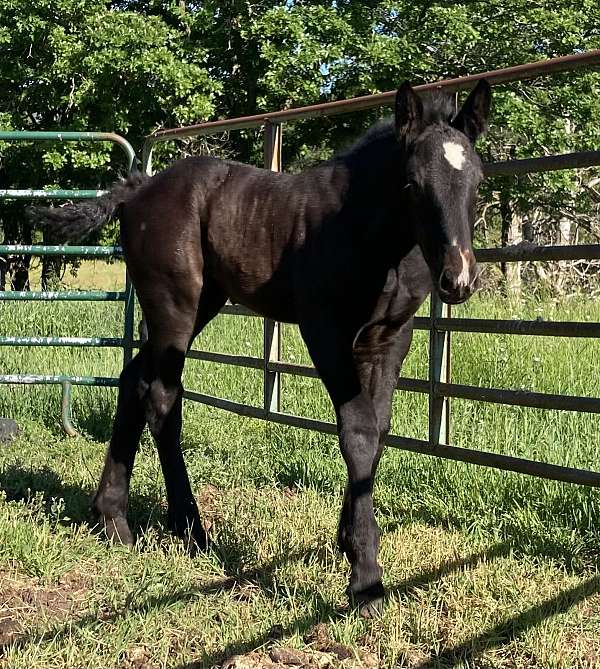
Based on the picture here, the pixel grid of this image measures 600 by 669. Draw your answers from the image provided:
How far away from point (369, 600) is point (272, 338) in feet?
8.73

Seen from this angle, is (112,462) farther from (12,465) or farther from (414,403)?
(414,403)

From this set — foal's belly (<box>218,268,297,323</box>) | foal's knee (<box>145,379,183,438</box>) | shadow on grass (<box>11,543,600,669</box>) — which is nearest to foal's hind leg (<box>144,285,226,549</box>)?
foal's knee (<box>145,379,183,438</box>)

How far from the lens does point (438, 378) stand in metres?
4.59

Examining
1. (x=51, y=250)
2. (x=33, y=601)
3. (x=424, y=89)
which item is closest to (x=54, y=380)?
(x=51, y=250)

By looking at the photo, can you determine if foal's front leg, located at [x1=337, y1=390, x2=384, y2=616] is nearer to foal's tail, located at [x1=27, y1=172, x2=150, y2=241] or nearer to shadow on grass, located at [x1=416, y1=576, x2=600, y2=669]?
shadow on grass, located at [x1=416, y1=576, x2=600, y2=669]

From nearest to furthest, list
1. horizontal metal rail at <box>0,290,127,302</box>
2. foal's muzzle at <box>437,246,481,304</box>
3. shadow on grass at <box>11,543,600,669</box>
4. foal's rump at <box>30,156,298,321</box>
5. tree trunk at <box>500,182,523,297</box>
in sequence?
foal's muzzle at <box>437,246,481,304</box> → shadow on grass at <box>11,543,600,669</box> → foal's rump at <box>30,156,298,321</box> → horizontal metal rail at <box>0,290,127,302</box> → tree trunk at <box>500,182,523,297</box>

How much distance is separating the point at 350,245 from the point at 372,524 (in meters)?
1.11

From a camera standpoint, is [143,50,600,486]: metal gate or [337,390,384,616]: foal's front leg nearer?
[337,390,384,616]: foal's front leg

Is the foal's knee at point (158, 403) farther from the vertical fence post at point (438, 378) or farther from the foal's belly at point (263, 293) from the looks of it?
the vertical fence post at point (438, 378)

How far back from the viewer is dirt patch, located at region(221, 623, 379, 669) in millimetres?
2927

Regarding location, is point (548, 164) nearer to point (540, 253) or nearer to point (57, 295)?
point (540, 253)

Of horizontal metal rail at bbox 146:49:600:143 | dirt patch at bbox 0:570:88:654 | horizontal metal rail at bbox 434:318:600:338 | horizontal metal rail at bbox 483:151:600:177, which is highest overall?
horizontal metal rail at bbox 146:49:600:143

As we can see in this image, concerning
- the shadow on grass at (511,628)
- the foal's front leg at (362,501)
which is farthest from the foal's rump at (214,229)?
the shadow on grass at (511,628)

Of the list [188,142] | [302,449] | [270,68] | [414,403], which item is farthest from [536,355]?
[270,68]
